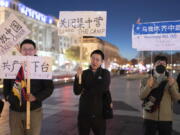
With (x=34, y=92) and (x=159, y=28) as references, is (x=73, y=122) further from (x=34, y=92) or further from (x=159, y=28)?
(x=34, y=92)

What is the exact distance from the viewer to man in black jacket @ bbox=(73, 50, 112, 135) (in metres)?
3.31

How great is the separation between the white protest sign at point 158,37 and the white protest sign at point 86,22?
1.28m

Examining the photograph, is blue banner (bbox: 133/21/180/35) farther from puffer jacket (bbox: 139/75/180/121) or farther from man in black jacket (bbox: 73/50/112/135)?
man in black jacket (bbox: 73/50/112/135)

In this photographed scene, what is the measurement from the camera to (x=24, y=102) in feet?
10.0

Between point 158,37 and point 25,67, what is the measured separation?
10.8ft

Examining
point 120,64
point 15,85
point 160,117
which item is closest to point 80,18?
point 15,85

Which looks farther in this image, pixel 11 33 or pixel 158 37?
pixel 158 37

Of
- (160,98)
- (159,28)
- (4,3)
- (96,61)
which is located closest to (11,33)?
(96,61)

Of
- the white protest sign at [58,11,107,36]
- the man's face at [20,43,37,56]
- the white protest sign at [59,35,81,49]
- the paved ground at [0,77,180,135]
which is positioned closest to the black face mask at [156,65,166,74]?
the white protest sign at [58,11,107,36]

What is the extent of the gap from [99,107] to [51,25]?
83.2m

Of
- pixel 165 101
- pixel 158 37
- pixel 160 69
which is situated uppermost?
pixel 158 37

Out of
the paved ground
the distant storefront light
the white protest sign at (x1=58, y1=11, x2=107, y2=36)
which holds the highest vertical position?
the distant storefront light

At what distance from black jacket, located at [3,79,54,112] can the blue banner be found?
300cm

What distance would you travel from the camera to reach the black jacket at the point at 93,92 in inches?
130
